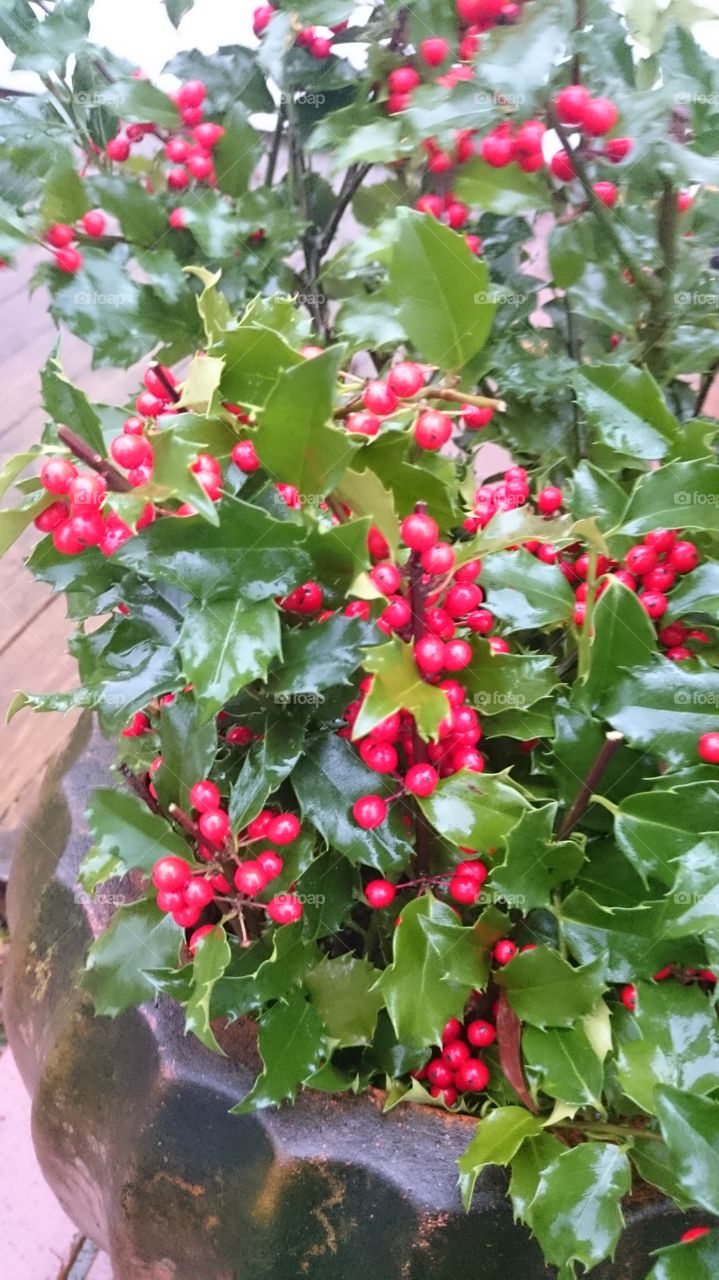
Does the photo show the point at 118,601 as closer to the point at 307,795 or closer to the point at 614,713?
the point at 307,795

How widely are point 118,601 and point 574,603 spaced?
20cm

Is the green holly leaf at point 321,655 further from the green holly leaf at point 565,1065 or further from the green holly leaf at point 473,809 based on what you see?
the green holly leaf at point 565,1065

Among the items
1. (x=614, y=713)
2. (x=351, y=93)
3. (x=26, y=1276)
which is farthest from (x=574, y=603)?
(x=26, y=1276)

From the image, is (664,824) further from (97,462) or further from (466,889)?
(97,462)

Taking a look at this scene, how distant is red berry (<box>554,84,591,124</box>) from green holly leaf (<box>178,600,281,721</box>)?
30 centimetres

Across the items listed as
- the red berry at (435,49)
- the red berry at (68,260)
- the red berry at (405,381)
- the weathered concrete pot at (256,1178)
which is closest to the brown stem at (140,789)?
the weathered concrete pot at (256,1178)

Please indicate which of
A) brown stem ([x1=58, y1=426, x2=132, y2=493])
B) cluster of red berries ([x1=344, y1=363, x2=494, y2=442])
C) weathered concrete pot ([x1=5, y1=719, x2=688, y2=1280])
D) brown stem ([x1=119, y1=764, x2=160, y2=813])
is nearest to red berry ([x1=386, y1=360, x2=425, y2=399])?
cluster of red berries ([x1=344, y1=363, x2=494, y2=442])

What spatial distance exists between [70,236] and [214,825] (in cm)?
40

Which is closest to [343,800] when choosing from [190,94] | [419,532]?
[419,532]

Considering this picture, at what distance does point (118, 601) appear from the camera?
364 millimetres

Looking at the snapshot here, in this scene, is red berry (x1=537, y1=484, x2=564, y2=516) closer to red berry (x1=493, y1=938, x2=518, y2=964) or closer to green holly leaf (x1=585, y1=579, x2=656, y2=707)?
green holly leaf (x1=585, y1=579, x2=656, y2=707)

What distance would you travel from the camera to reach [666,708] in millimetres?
369

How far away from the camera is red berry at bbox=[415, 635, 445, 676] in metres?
0.32

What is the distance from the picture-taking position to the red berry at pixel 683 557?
414mm
